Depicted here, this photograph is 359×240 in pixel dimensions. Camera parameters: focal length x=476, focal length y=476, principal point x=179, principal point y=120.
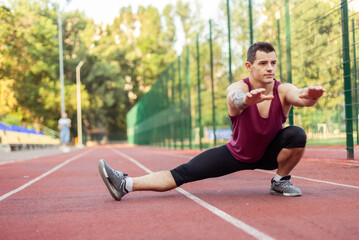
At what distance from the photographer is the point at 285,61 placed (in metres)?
11.4

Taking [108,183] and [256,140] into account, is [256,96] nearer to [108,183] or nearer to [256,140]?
[256,140]

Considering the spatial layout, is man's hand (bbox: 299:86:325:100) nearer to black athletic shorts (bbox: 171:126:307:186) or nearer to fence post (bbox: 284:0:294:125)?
black athletic shorts (bbox: 171:126:307:186)

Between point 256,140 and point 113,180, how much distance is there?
1377 millimetres

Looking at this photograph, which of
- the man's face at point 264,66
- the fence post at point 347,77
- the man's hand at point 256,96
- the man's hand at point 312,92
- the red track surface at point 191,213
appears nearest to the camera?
the red track surface at point 191,213

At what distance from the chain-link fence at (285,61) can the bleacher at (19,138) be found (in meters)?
8.35

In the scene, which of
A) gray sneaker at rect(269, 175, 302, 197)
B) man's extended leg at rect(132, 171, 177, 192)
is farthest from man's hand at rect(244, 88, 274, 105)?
man's extended leg at rect(132, 171, 177, 192)

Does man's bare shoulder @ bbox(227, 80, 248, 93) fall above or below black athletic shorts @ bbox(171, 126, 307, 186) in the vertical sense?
above

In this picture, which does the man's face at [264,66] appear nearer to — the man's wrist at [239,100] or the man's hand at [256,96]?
the man's wrist at [239,100]

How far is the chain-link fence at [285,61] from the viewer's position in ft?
29.0

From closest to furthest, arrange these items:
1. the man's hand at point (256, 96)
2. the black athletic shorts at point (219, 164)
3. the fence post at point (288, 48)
Result: the man's hand at point (256, 96) < the black athletic shorts at point (219, 164) < the fence post at point (288, 48)

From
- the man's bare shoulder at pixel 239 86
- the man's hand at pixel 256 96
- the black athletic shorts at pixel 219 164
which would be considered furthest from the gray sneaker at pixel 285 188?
the man's hand at pixel 256 96

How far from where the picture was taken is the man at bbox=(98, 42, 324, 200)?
416 centimetres

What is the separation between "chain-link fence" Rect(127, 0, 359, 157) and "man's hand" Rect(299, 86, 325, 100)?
514 cm

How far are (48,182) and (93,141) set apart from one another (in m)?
54.0
